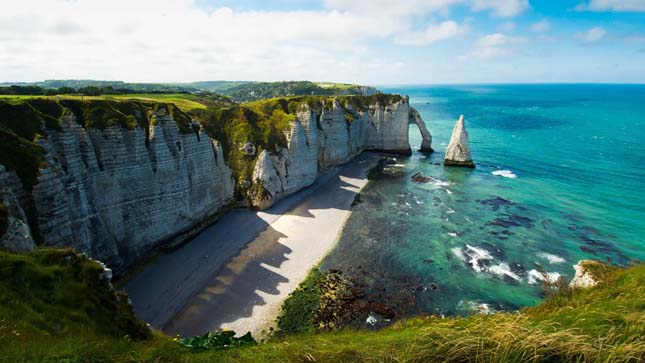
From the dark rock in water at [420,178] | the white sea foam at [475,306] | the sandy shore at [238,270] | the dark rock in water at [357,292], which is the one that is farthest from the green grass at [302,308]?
the dark rock in water at [420,178]

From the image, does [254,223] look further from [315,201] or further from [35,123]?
[35,123]

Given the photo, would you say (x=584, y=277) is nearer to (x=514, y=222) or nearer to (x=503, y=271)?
(x=503, y=271)

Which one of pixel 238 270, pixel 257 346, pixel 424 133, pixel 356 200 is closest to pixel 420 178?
pixel 356 200

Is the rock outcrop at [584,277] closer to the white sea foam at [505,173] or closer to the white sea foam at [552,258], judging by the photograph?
the white sea foam at [552,258]

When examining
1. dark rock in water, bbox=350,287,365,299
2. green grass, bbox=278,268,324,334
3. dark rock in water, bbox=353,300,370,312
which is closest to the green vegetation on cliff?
green grass, bbox=278,268,324,334

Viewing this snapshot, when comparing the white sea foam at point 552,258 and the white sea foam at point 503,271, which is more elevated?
the white sea foam at point 552,258

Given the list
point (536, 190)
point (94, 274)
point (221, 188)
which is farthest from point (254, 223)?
point (536, 190)

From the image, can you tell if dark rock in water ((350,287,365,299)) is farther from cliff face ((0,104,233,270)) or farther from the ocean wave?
cliff face ((0,104,233,270))

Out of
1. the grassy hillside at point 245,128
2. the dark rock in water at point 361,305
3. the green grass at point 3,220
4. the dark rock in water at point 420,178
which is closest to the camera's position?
the green grass at point 3,220
